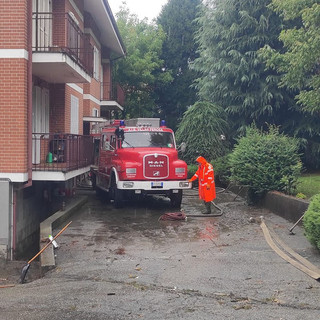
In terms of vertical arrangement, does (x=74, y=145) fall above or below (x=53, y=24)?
below

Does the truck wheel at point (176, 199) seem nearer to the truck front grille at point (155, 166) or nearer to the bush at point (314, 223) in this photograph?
the truck front grille at point (155, 166)

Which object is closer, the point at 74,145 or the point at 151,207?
the point at 74,145

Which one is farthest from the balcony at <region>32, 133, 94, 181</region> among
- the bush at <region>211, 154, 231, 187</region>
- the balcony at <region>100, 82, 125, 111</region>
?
the balcony at <region>100, 82, 125, 111</region>

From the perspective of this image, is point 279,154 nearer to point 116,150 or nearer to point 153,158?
point 153,158

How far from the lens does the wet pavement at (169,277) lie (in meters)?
5.57

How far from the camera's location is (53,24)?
14109 mm

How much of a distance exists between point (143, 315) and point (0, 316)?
5.40 feet

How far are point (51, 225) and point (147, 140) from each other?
4.98 metres

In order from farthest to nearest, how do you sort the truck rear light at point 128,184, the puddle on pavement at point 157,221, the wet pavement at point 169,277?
1. the truck rear light at point 128,184
2. the puddle on pavement at point 157,221
3. the wet pavement at point 169,277

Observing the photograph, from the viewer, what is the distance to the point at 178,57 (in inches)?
1574

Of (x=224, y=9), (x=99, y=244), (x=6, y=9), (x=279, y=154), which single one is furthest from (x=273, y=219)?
(x=224, y=9)

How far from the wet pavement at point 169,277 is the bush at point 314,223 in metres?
0.33

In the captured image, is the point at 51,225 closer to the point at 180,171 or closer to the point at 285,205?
the point at 180,171

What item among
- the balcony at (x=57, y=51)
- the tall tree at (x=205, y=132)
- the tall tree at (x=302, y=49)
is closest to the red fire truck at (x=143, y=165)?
the balcony at (x=57, y=51)
